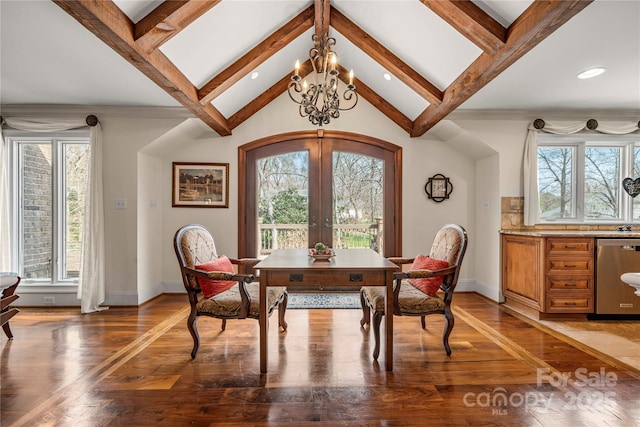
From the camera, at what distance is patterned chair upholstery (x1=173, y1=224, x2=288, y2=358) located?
243cm

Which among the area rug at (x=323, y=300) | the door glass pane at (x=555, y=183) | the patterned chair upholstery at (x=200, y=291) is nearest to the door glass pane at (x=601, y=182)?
the door glass pane at (x=555, y=183)

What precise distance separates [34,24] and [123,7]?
77 cm

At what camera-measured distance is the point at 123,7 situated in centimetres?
223

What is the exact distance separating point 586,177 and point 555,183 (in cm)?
40

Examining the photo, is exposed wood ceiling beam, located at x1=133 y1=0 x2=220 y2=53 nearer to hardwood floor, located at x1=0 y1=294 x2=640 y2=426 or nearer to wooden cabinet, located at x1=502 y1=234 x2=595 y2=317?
hardwood floor, located at x1=0 y1=294 x2=640 y2=426

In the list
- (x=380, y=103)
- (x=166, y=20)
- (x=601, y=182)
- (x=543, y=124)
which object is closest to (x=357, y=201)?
(x=380, y=103)

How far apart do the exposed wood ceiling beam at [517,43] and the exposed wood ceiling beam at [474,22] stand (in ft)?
0.24

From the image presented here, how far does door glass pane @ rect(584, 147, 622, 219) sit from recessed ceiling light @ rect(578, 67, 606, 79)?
4.98ft

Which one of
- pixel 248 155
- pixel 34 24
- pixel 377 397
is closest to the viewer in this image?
pixel 377 397

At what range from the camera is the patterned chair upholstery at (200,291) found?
7.97 ft

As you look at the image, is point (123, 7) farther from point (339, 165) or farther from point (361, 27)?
point (339, 165)

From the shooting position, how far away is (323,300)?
4.30m

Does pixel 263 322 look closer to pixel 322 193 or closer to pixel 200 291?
pixel 200 291

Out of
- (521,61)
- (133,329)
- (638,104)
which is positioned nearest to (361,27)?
(521,61)
